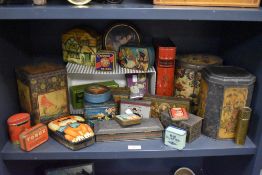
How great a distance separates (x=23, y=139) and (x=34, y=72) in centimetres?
22

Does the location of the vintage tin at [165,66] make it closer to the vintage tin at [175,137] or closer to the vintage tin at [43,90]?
the vintage tin at [175,137]

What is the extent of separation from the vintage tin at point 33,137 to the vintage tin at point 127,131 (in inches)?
6.9

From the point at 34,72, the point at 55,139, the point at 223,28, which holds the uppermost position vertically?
the point at 223,28

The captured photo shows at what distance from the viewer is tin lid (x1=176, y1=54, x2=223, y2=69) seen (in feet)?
3.28

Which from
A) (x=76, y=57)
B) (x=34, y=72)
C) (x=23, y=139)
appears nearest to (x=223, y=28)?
(x=76, y=57)

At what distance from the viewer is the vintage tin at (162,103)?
98 cm

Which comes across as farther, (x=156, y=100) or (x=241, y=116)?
(x=156, y=100)

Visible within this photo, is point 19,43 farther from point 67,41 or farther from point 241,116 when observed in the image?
point 241,116

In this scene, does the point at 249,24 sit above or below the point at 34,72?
above

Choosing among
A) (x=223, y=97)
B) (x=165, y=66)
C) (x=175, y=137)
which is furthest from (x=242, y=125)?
(x=165, y=66)

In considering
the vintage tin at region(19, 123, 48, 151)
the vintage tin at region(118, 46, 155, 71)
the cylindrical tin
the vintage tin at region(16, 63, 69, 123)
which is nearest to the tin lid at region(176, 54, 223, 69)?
the vintage tin at region(118, 46, 155, 71)

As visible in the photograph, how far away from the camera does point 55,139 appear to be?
0.93m

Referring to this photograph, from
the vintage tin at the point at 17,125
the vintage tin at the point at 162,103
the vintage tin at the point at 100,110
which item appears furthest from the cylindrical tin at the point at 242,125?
the vintage tin at the point at 17,125

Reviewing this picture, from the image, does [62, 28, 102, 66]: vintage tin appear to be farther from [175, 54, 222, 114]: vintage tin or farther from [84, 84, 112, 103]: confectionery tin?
[175, 54, 222, 114]: vintage tin
